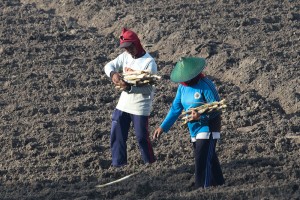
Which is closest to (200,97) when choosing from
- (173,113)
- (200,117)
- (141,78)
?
(200,117)

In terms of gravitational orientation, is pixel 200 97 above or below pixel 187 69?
below

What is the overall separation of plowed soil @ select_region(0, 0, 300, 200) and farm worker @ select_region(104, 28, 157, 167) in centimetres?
22

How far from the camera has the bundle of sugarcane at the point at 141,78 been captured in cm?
1026

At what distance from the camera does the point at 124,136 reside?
35.2 feet

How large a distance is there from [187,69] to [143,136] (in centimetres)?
130

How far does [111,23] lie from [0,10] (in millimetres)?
2118

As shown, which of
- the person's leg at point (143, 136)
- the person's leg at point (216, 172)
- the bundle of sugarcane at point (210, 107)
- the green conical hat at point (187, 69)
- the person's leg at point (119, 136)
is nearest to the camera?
the bundle of sugarcane at point (210, 107)

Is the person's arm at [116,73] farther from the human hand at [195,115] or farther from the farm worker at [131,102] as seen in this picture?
the human hand at [195,115]

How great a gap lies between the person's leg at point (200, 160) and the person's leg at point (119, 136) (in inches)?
51.8

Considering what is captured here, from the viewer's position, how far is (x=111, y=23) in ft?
55.5

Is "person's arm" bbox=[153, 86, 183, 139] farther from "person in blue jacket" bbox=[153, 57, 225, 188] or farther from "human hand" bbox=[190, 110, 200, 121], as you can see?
"human hand" bbox=[190, 110, 200, 121]

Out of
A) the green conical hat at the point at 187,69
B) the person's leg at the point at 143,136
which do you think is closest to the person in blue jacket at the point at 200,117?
the green conical hat at the point at 187,69

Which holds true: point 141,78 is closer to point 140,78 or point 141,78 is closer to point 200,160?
point 140,78

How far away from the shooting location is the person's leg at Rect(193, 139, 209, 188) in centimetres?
952
